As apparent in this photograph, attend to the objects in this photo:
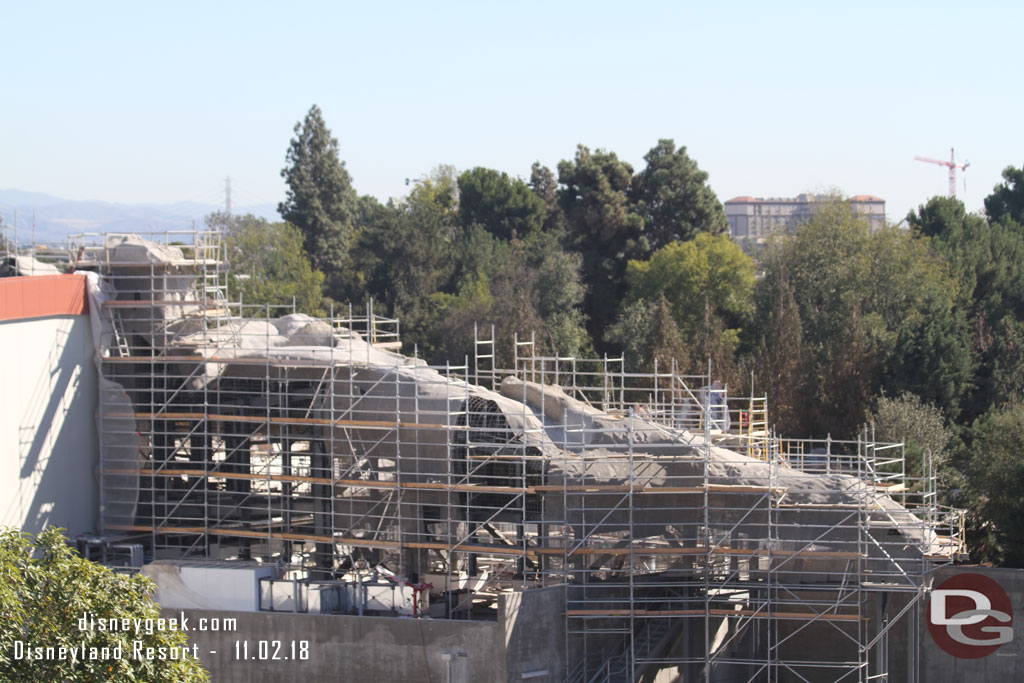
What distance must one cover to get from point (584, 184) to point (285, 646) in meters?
Answer: 42.6

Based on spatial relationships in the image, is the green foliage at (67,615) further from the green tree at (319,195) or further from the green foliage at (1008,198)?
the green tree at (319,195)

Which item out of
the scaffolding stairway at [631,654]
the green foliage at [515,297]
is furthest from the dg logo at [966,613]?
the green foliage at [515,297]

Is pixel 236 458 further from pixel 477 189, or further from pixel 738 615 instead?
pixel 477 189

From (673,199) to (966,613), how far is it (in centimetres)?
4021

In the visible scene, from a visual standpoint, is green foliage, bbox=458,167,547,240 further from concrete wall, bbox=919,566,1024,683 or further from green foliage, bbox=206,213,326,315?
concrete wall, bbox=919,566,1024,683

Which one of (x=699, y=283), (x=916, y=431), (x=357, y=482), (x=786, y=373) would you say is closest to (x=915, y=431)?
(x=916, y=431)

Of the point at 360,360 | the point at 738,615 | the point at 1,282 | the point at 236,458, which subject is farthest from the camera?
the point at 236,458

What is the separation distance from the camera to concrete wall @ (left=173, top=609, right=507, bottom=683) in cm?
2572

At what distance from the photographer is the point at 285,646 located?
27.0 m

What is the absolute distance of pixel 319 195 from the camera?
87.8 metres

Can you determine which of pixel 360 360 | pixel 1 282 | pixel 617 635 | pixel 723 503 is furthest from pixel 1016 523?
pixel 1 282

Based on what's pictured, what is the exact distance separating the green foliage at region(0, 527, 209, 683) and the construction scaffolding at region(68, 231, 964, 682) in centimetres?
948

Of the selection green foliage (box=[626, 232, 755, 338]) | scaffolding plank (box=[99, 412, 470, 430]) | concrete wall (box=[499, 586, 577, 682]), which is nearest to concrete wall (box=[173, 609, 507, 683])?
concrete wall (box=[499, 586, 577, 682])

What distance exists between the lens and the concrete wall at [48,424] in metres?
28.6
